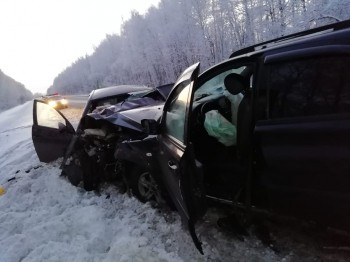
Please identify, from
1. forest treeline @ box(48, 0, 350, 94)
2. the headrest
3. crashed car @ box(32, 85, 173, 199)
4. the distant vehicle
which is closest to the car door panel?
the headrest

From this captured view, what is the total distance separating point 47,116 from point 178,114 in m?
4.28

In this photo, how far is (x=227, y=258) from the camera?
11.5 ft

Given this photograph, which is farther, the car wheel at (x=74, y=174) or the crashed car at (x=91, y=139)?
the car wheel at (x=74, y=174)

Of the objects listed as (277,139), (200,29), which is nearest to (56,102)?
(277,139)

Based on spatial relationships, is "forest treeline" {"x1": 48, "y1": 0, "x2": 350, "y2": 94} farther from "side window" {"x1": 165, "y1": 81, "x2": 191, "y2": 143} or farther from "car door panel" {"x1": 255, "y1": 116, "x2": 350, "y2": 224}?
"car door panel" {"x1": 255, "y1": 116, "x2": 350, "y2": 224}

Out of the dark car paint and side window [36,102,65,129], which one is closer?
the dark car paint

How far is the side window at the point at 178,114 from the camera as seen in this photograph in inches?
130

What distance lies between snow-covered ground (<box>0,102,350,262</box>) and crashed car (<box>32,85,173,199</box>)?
0.92 ft

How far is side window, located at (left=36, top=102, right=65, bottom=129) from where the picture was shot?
6.84 m

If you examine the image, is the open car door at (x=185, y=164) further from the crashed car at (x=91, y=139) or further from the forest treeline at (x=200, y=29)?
the forest treeline at (x=200, y=29)

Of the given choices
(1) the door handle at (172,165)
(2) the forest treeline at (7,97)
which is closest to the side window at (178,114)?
(1) the door handle at (172,165)

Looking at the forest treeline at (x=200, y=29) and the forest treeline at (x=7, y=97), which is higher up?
the forest treeline at (x=200, y=29)

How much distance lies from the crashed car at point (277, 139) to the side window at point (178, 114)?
1cm

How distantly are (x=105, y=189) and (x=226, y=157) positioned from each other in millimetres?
2833
